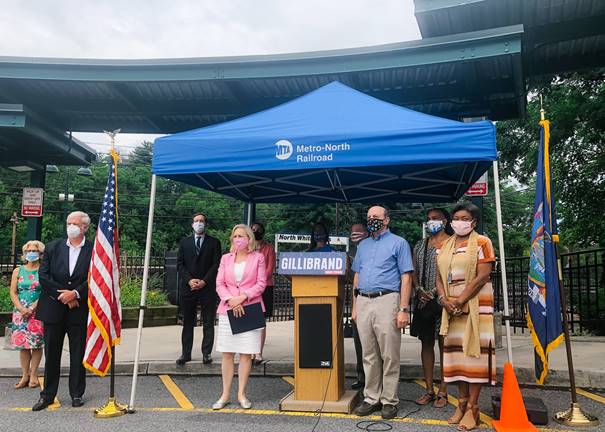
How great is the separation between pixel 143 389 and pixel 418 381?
3364mm

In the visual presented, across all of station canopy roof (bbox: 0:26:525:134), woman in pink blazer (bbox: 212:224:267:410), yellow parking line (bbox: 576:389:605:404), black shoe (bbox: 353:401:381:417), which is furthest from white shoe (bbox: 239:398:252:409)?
station canopy roof (bbox: 0:26:525:134)

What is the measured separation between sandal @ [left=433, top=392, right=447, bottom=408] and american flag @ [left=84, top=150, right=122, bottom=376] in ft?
11.1

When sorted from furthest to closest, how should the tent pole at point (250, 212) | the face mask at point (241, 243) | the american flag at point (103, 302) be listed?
1. the tent pole at point (250, 212)
2. the face mask at point (241, 243)
3. the american flag at point (103, 302)

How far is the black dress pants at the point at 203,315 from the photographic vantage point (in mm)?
6812

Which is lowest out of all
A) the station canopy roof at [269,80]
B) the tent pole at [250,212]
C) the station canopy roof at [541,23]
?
the tent pole at [250,212]

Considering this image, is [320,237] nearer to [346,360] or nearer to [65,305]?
[346,360]

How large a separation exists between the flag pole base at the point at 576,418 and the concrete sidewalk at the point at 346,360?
138cm

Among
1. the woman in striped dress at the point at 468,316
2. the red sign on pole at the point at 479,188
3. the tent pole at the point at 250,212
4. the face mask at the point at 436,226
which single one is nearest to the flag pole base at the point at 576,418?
the woman in striped dress at the point at 468,316

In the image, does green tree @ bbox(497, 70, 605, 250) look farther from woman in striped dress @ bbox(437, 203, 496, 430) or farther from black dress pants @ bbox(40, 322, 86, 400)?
black dress pants @ bbox(40, 322, 86, 400)

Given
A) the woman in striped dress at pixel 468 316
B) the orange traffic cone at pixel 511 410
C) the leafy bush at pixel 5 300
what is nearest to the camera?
the orange traffic cone at pixel 511 410

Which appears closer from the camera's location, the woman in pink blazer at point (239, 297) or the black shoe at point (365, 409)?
the black shoe at point (365, 409)

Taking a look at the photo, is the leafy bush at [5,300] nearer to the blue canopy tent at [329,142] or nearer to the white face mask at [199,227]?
the white face mask at [199,227]

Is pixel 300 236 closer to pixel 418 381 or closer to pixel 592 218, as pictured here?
pixel 418 381

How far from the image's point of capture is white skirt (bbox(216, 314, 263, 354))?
5.21 metres
